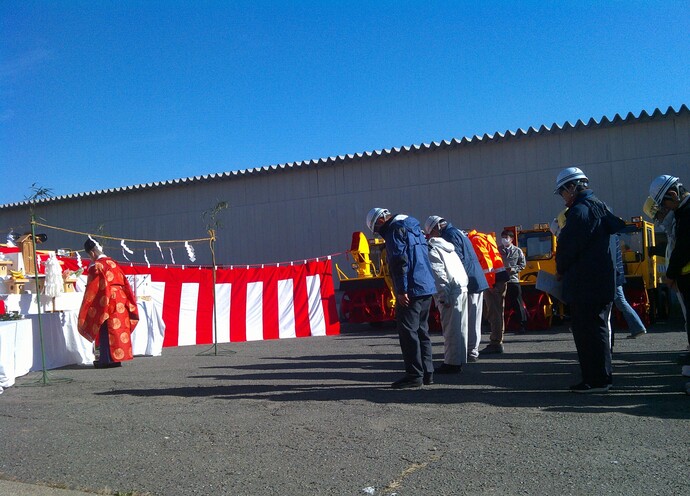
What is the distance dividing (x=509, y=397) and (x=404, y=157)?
1444 centimetres

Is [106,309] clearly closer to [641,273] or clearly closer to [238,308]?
[238,308]

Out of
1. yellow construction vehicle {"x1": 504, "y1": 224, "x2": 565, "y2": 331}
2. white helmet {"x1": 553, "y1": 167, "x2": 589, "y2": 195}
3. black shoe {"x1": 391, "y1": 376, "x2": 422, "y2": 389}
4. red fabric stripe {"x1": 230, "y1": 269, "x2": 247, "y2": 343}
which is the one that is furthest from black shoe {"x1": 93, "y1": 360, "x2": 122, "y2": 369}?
yellow construction vehicle {"x1": 504, "y1": 224, "x2": 565, "y2": 331}

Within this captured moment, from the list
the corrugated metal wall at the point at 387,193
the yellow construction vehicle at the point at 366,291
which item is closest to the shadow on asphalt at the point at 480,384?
the yellow construction vehicle at the point at 366,291

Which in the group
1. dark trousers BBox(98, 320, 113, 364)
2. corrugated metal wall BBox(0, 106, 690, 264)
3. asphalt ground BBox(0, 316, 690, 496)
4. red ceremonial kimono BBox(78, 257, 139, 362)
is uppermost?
corrugated metal wall BBox(0, 106, 690, 264)

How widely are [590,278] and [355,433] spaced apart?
243cm

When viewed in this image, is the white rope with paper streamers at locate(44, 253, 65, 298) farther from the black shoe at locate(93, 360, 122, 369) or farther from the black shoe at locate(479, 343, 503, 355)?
the black shoe at locate(479, 343, 503, 355)

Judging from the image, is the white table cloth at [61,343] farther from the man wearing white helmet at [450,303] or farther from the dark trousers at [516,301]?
the dark trousers at [516,301]

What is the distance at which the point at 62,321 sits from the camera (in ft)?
33.7

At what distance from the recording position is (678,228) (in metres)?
5.66

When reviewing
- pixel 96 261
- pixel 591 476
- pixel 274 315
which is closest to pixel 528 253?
pixel 274 315

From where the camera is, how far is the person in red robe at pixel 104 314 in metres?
10.0

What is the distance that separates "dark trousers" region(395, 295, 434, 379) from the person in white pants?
0.66 m

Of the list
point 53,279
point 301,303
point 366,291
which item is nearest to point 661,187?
point 53,279

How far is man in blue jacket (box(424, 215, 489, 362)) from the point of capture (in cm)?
823
